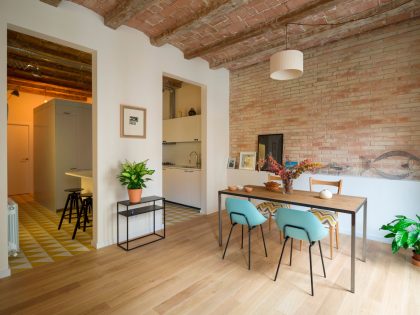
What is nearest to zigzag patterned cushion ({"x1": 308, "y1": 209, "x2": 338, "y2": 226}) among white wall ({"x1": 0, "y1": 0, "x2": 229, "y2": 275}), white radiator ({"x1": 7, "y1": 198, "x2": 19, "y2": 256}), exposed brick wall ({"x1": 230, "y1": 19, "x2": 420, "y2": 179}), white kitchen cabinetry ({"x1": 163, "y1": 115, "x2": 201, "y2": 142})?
exposed brick wall ({"x1": 230, "y1": 19, "x2": 420, "y2": 179})

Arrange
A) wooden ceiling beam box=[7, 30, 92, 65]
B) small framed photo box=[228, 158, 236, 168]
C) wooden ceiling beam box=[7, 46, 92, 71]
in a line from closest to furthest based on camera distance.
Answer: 1. wooden ceiling beam box=[7, 30, 92, 65]
2. wooden ceiling beam box=[7, 46, 92, 71]
3. small framed photo box=[228, 158, 236, 168]

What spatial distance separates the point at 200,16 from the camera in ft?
10.1

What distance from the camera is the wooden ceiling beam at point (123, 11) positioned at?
2770mm

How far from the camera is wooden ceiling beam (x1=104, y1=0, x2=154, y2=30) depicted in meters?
2.77

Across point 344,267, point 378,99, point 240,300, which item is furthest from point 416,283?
point 378,99

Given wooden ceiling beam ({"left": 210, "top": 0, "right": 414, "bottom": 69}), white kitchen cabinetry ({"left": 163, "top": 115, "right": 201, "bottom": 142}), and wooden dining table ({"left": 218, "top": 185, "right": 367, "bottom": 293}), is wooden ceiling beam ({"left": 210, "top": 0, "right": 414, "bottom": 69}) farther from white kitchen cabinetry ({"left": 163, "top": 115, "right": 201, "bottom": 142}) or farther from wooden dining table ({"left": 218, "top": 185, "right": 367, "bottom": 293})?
wooden dining table ({"left": 218, "top": 185, "right": 367, "bottom": 293})

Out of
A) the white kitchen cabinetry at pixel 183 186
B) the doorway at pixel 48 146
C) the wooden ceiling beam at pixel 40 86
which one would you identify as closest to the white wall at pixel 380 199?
the white kitchen cabinetry at pixel 183 186

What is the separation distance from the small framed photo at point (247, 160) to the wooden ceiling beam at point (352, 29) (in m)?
1.91

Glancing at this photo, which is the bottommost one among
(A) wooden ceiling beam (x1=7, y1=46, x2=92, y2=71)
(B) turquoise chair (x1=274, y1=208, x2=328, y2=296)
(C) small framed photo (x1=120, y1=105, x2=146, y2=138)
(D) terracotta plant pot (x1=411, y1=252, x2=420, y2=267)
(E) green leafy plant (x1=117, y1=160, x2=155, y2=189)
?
(D) terracotta plant pot (x1=411, y1=252, x2=420, y2=267)

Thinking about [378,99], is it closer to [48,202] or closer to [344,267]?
[344,267]

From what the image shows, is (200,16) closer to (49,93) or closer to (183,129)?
(183,129)

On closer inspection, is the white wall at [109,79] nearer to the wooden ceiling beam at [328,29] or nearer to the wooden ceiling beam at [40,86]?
the wooden ceiling beam at [328,29]

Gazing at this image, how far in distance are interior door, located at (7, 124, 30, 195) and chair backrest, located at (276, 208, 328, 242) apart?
788 cm

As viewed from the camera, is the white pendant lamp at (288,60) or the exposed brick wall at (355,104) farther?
the exposed brick wall at (355,104)
